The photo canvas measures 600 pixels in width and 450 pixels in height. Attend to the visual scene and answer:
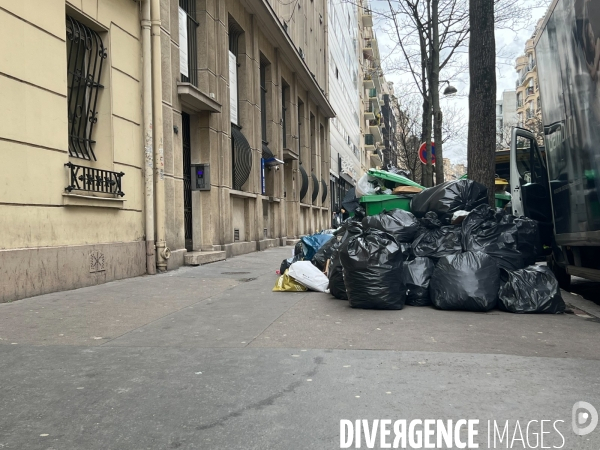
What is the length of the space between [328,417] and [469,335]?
7.48 ft

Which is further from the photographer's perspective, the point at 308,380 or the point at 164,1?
the point at 164,1

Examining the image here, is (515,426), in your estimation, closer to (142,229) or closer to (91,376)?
(91,376)

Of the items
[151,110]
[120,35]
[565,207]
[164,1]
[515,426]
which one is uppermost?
[164,1]

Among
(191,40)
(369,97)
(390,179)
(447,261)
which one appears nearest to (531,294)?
(447,261)

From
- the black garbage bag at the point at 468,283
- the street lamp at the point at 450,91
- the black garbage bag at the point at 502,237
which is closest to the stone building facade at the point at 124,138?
the black garbage bag at the point at 468,283

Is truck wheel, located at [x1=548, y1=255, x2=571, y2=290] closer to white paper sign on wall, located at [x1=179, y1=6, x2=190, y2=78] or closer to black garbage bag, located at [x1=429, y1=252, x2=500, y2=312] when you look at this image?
black garbage bag, located at [x1=429, y1=252, x2=500, y2=312]

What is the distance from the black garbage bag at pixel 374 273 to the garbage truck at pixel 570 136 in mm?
2008

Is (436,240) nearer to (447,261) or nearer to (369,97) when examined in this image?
(447,261)

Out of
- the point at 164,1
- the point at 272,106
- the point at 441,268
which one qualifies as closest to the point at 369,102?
the point at 272,106

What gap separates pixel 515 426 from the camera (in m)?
2.71

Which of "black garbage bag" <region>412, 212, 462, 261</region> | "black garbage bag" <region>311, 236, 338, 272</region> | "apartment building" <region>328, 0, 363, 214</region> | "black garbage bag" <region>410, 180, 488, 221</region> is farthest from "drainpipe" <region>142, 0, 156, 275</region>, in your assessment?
"apartment building" <region>328, 0, 363, 214</region>

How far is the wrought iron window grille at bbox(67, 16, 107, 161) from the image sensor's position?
25.6 ft

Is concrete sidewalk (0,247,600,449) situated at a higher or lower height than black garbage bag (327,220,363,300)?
lower

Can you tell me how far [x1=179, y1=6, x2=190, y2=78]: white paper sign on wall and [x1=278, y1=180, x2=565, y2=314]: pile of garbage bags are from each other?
6045mm
